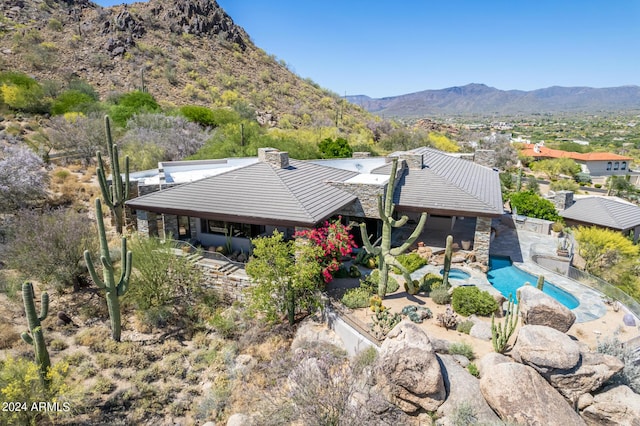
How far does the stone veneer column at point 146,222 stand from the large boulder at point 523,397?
15.7 m

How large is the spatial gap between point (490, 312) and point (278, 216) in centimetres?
893

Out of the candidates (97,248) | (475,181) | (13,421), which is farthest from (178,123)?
→ (13,421)

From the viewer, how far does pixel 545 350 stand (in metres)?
10.1

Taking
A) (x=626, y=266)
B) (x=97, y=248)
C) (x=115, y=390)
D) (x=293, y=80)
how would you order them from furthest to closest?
(x=293, y=80), (x=626, y=266), (x=97, y=248), (x=115, y=390)

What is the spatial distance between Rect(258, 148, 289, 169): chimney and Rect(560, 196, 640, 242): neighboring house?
21734mm

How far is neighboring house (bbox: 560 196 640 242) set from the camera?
2508 cm

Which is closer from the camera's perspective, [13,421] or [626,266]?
[13,421]

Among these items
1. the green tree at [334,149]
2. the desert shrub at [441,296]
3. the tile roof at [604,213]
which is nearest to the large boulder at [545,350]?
the desert shrub at [441,296]

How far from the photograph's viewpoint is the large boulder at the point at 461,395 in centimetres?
962

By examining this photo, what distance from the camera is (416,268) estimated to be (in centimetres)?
1762

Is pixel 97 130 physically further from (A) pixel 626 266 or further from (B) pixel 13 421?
(A) pixel 626 266

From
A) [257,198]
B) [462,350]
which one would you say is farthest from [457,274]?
[257,198]

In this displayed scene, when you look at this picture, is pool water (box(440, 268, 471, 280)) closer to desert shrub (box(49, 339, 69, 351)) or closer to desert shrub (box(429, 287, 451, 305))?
desert shrub (box(429, 287, 451, 305))

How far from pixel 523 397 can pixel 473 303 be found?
14.6 ft
